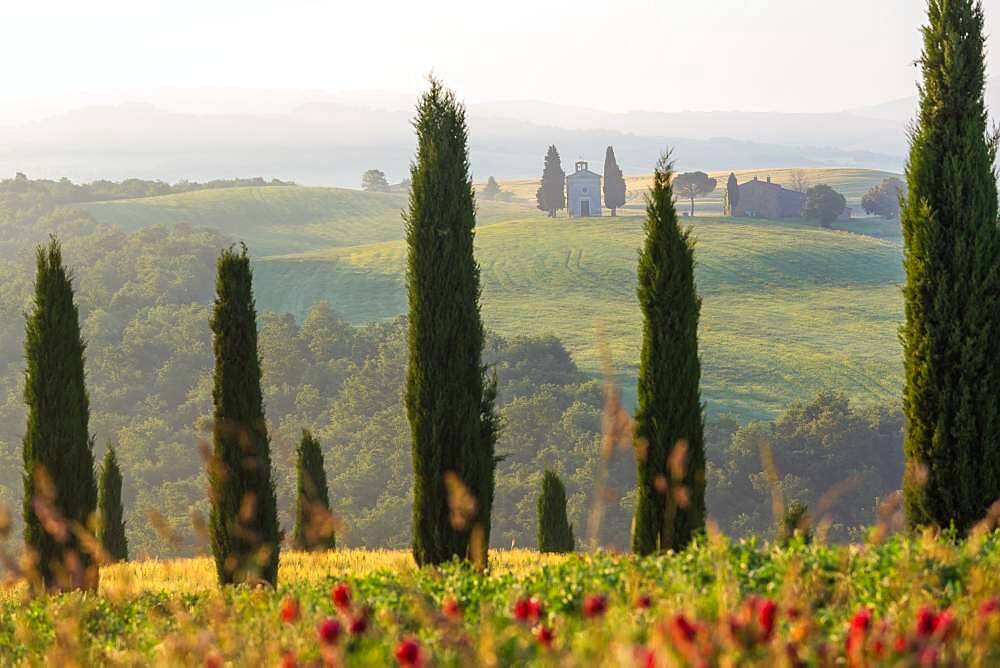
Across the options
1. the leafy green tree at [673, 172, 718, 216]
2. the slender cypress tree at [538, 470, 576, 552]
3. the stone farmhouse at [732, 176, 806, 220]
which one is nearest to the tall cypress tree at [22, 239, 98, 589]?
the slender cypress tree at [538, 470, 576, 552]

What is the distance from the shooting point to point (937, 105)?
48.9 feet

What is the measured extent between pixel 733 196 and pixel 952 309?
96943 mm

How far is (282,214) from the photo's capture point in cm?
11725

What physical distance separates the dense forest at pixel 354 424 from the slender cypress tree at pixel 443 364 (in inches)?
1110

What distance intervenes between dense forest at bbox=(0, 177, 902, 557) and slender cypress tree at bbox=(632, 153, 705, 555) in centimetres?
2990

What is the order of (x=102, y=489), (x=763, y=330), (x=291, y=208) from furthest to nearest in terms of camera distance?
1. (x=291, y=208)
2. (x=763, y=330)
3. (x=102, y=489)

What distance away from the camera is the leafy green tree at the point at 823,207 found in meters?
105

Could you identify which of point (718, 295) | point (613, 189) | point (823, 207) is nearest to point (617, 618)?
point (718, 295)

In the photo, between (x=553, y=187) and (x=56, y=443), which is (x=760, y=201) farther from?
(x=56, y=443)

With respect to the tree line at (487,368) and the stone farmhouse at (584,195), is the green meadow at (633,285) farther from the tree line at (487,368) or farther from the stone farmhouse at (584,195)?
the tree line at (487,368)

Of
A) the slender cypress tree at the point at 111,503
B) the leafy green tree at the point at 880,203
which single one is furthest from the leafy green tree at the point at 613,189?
the slender cypress tree at the point at 111,503

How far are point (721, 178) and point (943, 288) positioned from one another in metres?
127

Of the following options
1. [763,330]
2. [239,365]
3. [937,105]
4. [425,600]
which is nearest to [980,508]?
[937,105]

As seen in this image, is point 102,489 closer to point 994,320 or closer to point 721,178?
point 994,320
